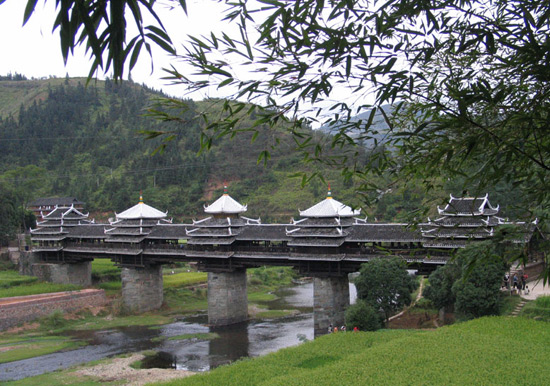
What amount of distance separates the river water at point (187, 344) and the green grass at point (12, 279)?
960 cm

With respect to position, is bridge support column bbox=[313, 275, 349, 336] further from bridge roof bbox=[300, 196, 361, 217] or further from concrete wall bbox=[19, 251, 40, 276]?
concrete wall bbox=[19, 251, 40, 276]

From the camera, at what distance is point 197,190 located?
64062mm

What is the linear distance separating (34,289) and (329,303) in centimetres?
1832

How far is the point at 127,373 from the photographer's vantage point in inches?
709

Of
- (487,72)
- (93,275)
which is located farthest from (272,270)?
(487,72)

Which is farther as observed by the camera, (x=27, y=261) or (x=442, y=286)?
(x=27, y=261)

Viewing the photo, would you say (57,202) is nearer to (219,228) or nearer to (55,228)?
(55,228)

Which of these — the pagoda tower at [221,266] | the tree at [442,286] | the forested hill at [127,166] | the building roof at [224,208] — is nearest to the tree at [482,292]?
the tree at [442,286]

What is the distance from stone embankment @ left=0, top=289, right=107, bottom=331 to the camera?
24.9 meters

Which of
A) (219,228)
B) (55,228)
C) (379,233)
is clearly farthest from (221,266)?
(55,228)

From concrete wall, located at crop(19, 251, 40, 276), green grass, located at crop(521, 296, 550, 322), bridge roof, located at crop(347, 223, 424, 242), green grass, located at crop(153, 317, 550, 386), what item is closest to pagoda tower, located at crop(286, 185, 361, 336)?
bridge roof, located at crop(347, 223, 424, 242)

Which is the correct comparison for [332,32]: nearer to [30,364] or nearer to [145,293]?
[30,364]

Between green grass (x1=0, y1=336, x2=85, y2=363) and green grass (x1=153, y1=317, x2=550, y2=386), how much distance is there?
1021 cm

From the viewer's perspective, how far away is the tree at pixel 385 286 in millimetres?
19875
